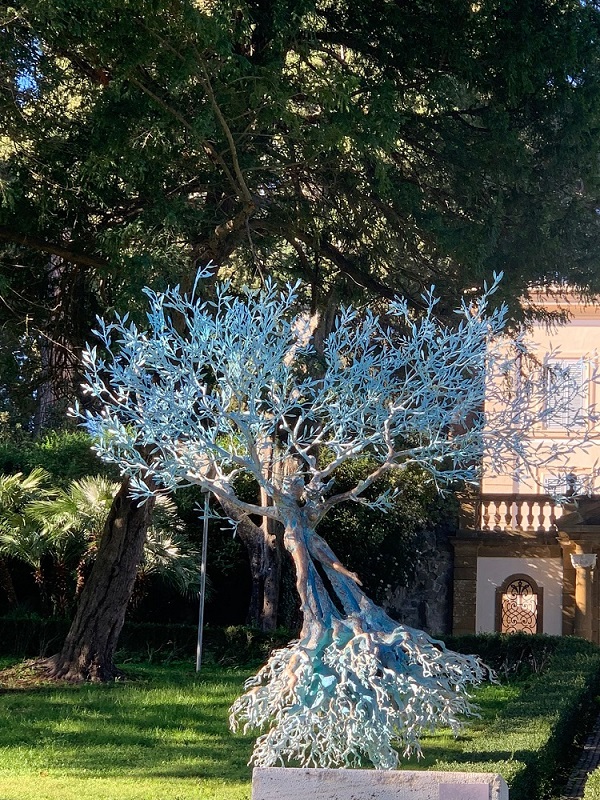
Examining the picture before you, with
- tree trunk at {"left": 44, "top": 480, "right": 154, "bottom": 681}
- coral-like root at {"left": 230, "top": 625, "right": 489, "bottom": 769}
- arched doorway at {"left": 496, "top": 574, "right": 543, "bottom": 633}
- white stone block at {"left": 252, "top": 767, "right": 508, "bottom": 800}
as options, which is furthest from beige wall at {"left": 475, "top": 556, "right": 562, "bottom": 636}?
white stone block at {"left": 252, "top": 767, "right": 508, "bottom": 800}

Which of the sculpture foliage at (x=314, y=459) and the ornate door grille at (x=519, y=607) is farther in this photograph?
the ornate door grille at (x=519, y=607)

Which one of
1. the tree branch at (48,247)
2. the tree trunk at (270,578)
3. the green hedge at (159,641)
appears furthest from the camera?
the tree trunk at (270,578)

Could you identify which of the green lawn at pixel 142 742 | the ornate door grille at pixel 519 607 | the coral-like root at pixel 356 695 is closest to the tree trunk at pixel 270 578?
the green lawn at pixel 142 742

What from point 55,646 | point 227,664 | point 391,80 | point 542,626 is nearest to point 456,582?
point 542,626

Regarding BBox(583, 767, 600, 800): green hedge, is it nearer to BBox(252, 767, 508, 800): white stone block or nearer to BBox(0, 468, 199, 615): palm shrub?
BBox(252, 767, 508, 800): white stone block

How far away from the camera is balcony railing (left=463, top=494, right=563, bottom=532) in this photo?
23781 millimetres

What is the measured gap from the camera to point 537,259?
43.9 ft

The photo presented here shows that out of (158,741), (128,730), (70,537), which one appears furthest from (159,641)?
(158,741)

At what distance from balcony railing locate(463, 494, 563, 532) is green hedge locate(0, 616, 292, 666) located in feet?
25.7

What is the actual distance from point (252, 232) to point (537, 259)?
3.55 metres

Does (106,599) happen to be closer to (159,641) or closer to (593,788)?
(159,641)

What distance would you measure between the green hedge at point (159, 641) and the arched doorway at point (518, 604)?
7.67 meters

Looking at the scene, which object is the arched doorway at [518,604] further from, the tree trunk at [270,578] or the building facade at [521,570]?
the tree trunk at [270,578]

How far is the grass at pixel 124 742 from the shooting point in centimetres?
868
